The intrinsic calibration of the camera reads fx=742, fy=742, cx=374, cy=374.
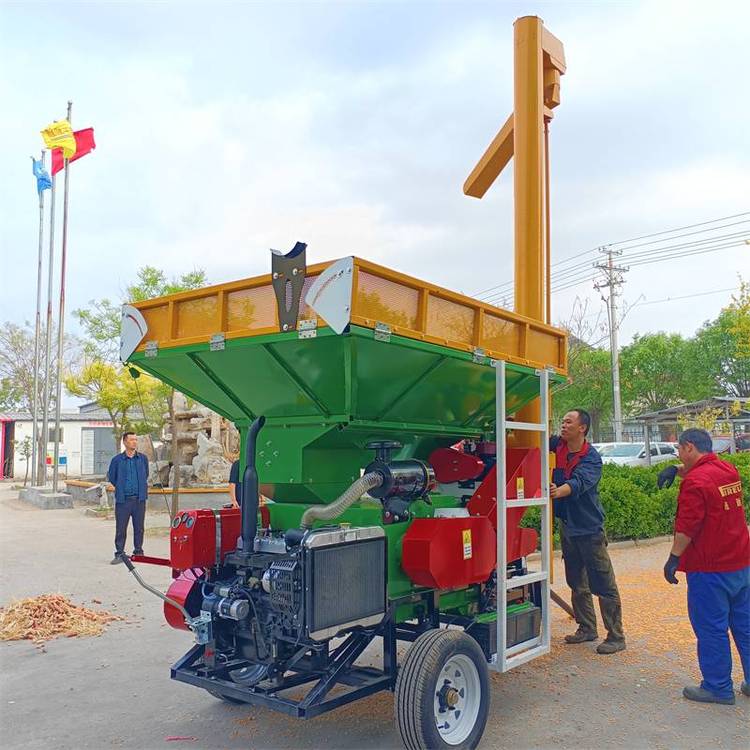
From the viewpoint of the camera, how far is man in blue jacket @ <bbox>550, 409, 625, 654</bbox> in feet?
20.0

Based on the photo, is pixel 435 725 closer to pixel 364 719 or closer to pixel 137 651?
pixel 364 719

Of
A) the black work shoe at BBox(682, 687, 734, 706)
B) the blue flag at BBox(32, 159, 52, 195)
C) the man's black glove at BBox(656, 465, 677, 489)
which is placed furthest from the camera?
the blue flag at BBox(32, 159, 52, 195)

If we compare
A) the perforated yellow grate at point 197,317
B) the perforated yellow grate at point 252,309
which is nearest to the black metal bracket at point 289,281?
the perforated yellow grate at point 252,309

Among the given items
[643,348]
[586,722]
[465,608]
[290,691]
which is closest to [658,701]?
[586,722]

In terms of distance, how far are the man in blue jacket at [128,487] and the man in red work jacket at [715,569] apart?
25.0 ft

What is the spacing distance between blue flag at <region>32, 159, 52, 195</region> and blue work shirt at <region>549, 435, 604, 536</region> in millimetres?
20482

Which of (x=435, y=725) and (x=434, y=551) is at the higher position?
(x=434, y=551)

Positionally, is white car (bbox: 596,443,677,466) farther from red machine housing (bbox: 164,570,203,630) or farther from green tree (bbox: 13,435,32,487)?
red machine housing (bbox: 164,570,203,630)

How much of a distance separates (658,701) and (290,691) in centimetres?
252

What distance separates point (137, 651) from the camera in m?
6.27

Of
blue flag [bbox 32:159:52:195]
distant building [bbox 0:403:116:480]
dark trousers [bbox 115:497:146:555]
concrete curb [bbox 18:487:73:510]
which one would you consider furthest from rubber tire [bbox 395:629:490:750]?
distant building [bbox 0:403:116:480]

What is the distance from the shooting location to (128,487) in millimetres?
10430

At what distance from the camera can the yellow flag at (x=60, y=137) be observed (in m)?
20.4

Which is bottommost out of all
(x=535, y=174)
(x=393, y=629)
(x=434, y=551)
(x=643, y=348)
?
(x=393, y=629)
